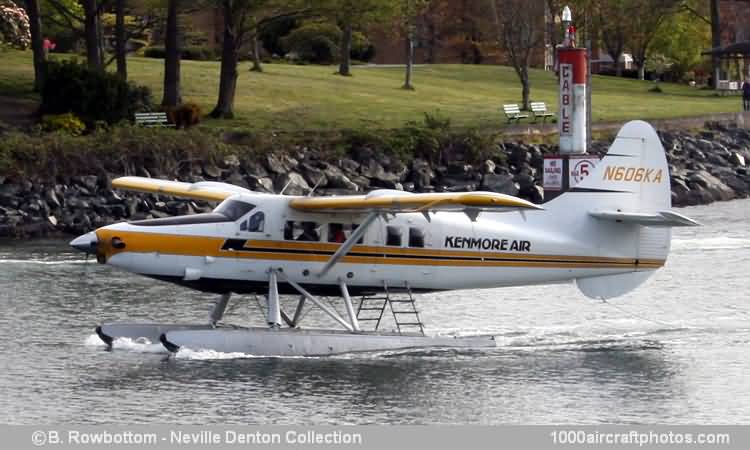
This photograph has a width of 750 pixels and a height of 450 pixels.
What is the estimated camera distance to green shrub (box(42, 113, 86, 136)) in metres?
42.8

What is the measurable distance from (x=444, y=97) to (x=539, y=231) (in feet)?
117

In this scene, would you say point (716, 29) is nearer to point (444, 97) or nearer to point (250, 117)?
point (444, 97)

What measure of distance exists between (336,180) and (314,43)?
29.2m

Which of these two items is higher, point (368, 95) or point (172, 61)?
point (172, 61)

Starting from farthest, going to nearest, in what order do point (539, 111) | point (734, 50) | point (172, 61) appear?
point (734, 50) → point (539, 111) → point (172, 61)

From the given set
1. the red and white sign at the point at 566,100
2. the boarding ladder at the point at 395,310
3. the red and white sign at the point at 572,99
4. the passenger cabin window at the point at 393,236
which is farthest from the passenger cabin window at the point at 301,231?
the red and white sign at the point at 566,100

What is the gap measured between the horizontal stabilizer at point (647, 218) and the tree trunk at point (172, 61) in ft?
90.0

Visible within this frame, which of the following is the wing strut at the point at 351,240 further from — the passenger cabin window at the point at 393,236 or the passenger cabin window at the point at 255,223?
the passenger cabin window at the point at 255,223

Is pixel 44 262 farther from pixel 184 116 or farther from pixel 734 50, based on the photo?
pixel 734 50

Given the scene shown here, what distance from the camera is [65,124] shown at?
42.8 metres

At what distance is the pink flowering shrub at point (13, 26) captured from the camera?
52969 millimetres

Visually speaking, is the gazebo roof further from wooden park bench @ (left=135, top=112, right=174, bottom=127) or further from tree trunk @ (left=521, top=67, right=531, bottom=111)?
wooden park bench @ (left=135, top=112, right=174, bottom=127)

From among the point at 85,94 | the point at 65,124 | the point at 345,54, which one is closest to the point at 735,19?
the point at 345,54

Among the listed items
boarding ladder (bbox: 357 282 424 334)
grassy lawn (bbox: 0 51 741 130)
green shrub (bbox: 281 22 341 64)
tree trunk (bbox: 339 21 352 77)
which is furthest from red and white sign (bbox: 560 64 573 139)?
green shrub (bbox: 281 22 341 64)
